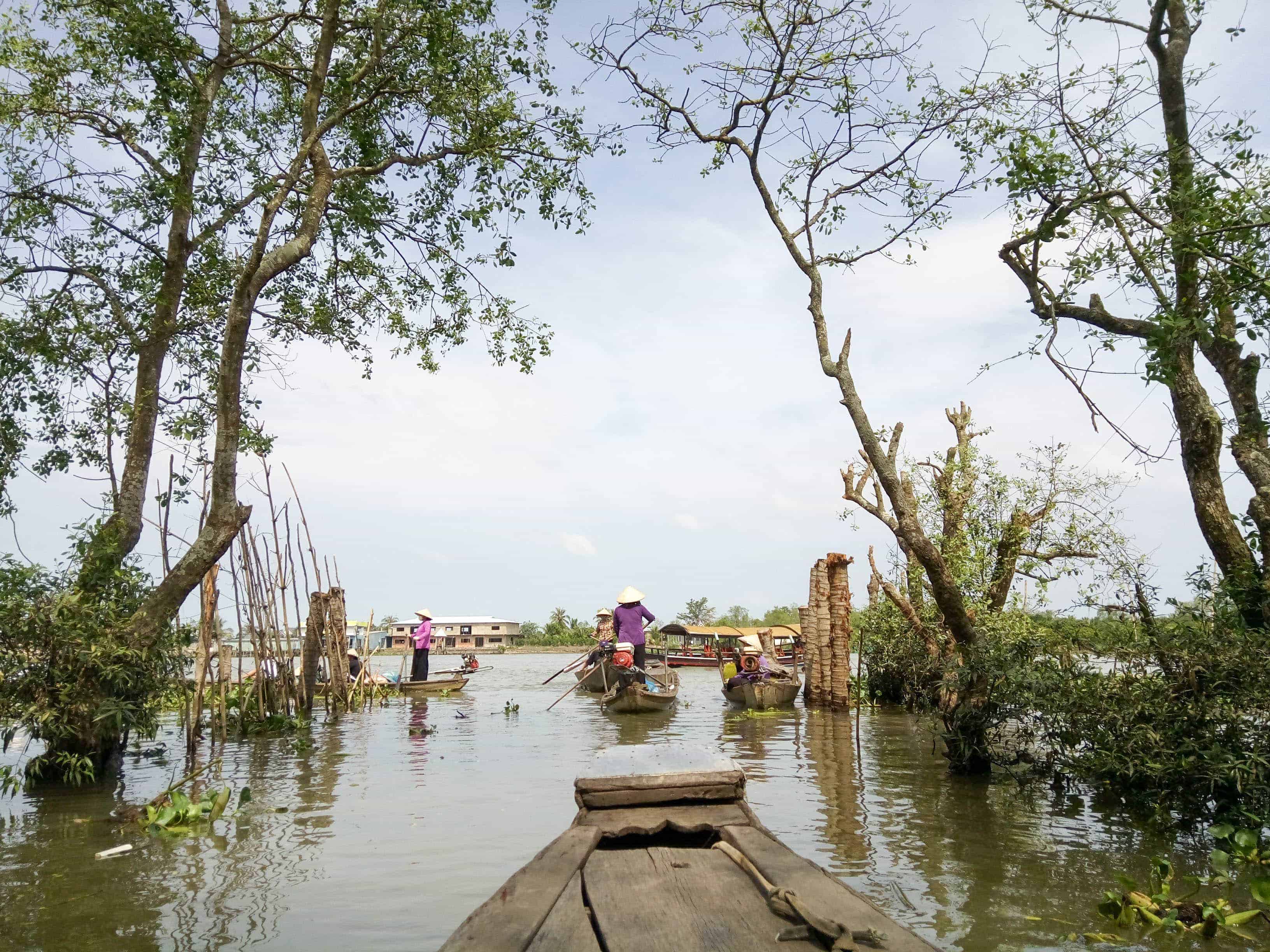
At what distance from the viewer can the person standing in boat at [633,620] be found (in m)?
18.5

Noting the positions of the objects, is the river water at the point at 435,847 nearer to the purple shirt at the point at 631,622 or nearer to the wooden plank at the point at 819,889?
the wooden plank at the point at 819,889

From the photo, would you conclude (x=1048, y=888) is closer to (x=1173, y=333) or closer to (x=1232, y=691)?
(x=1232, y=691)

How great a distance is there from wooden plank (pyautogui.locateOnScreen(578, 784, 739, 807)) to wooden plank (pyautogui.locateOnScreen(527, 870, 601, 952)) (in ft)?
4.63

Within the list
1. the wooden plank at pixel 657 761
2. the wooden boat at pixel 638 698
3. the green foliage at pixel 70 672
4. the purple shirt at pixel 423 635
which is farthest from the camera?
the purple shirt at pixel 423 635

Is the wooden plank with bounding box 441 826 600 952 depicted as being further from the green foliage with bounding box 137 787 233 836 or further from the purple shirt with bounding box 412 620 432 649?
the purple shirt with bounding box 412 620 432 649

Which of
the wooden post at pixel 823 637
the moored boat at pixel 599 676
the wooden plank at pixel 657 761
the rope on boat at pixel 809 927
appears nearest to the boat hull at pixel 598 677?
the moored boat at pixel 599 676

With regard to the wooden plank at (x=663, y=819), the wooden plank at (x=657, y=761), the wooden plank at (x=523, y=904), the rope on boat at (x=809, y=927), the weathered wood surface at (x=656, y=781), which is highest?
the wooden plank at (x=657, y=761)

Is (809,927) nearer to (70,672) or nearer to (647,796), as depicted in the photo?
(647,796)

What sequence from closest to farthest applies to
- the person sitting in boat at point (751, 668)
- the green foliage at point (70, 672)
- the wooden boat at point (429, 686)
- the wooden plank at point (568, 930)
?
the wooden plank at point (568, 930) < the green foliage at point (70, 672) < the person sitting in boat at point (751, 668) < the wooden boat at point (429, 686)

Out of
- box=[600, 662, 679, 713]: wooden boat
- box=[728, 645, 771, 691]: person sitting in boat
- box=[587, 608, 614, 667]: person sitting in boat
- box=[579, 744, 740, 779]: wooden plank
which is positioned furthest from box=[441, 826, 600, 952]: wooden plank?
box=[587, 608, 614, 667]: person sitting in boat

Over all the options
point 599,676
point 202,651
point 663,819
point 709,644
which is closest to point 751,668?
point 599,676

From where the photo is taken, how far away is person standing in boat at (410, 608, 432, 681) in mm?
22453

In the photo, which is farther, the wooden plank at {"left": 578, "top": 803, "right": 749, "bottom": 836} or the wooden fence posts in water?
the wooden fence posts in water

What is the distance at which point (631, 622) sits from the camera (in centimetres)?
1873
